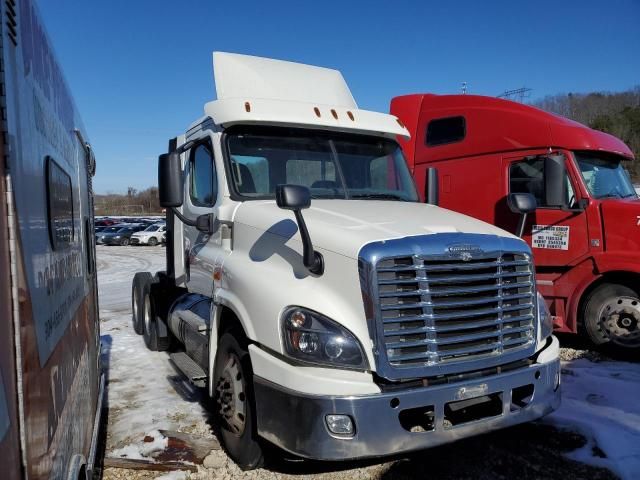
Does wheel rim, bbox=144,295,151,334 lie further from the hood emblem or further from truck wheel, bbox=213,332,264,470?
the hood emblem

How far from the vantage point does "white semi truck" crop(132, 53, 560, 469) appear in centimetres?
302

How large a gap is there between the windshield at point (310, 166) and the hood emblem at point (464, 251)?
1348mm

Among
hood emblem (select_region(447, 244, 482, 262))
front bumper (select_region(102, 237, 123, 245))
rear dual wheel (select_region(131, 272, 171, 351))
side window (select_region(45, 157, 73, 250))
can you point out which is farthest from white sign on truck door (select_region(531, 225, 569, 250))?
front bumper (select_region(102, 237, 123, 245))

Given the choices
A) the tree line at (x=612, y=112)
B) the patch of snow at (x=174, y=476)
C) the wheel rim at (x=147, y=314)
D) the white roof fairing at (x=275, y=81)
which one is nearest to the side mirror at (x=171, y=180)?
the white roof fairing at (x=275, y=81)

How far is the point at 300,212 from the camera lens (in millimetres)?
3293

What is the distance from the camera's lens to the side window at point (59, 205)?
7.25 ft

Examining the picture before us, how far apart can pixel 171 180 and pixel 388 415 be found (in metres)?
2.53

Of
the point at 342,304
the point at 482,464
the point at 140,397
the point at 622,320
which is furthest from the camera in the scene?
the point at 622,320

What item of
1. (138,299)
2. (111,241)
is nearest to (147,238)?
(111,241)

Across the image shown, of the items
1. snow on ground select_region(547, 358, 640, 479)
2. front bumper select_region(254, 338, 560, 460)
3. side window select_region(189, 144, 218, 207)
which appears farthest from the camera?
side window select_region(189, 144, 218, 207)

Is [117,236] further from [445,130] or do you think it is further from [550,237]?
[550,237]

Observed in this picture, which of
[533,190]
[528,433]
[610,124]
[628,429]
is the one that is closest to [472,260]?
[528,433]

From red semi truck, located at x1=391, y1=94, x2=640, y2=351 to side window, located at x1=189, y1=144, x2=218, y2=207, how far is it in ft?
8.24

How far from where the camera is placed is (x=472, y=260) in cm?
333
